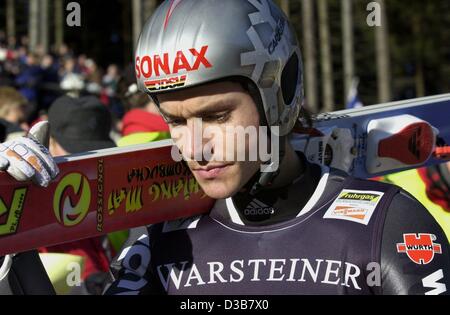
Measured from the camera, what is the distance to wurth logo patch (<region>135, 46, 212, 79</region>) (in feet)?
9.70

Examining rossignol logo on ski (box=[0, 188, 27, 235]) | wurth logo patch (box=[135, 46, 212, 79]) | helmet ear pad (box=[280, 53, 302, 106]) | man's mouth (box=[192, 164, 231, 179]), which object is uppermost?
wurth logo patch (box=[135, 46, 212, 79])

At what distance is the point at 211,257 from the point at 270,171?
394 millimetres

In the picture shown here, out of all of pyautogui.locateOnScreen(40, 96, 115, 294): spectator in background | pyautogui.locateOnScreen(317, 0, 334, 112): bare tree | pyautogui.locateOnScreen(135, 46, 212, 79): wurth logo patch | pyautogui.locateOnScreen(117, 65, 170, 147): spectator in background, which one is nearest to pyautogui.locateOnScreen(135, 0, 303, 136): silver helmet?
pyautogui.locateOnScreen(135, 46, 212, 79): wurth logo patch

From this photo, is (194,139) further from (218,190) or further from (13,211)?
(13,211)

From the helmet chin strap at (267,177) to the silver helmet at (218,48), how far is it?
0.20 feet

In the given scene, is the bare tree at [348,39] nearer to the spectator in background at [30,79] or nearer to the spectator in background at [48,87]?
the spectator in background at [48,87]

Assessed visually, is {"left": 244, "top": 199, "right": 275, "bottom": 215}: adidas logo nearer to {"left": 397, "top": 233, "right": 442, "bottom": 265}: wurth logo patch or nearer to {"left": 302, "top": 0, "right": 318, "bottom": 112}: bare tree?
{"left": 397, "top": 233, "right": 442, "bottom": 265}: wurth logo patch

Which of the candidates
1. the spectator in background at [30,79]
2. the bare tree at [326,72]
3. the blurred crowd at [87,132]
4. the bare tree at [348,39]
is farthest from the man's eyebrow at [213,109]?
the bare tree at [348,39]

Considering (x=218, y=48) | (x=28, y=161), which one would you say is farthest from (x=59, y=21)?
(x=28, y=161)

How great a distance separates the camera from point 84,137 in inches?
241

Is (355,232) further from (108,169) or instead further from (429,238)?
(108,169)

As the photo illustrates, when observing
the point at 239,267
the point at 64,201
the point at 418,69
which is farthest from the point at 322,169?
the point at 418,69

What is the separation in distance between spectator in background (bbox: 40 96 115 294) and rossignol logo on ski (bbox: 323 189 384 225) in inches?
96.3

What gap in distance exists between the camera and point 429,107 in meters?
4.23
